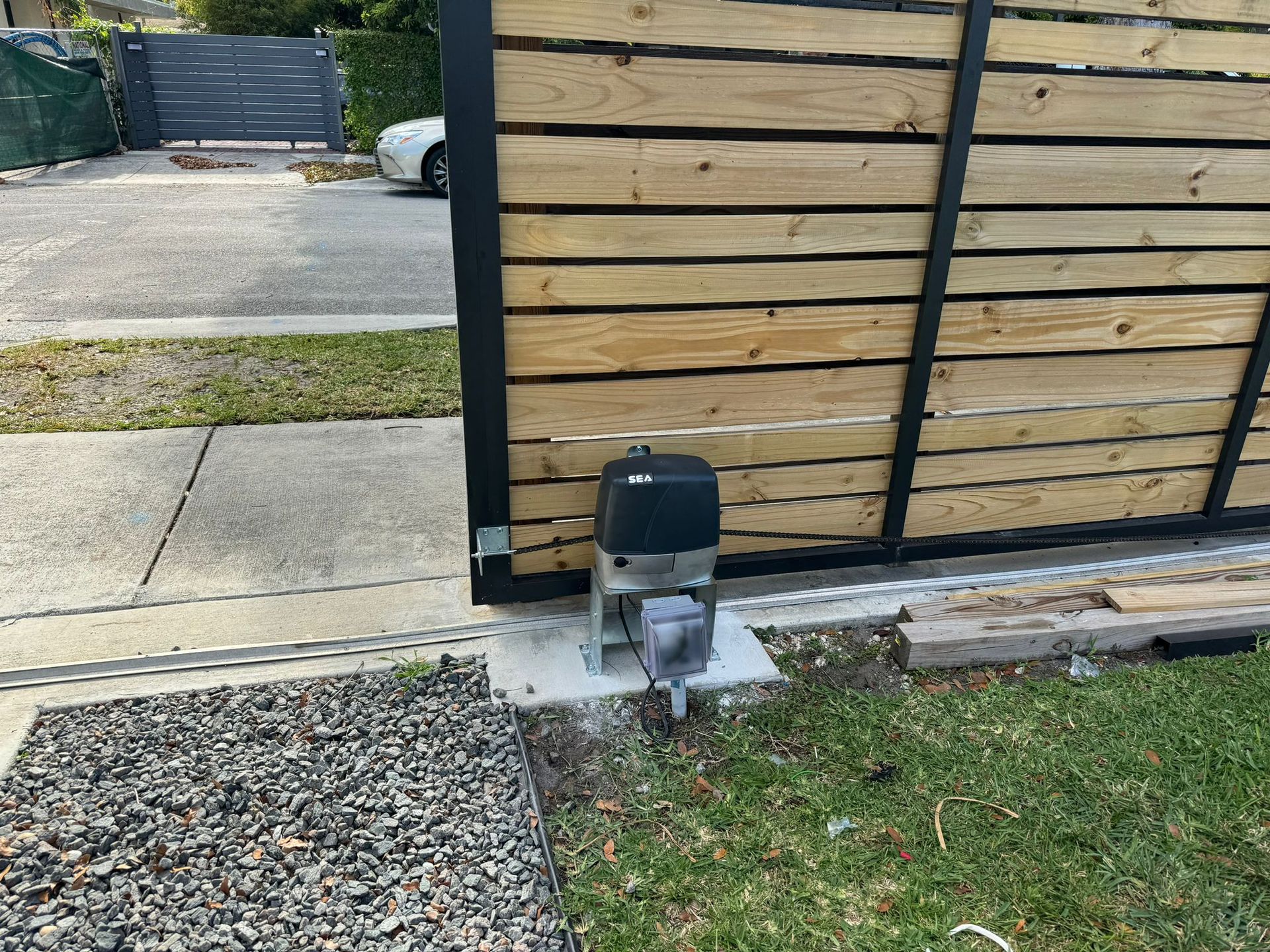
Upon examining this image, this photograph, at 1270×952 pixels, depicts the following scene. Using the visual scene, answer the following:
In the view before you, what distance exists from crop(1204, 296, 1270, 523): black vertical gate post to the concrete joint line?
413 centimetres

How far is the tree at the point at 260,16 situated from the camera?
66.3 ft

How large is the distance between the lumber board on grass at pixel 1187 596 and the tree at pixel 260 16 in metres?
22.9

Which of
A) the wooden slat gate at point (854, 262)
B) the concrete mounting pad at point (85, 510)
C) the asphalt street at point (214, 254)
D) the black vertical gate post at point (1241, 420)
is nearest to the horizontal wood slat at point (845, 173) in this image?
the wooden slat gate at point (854, 262)

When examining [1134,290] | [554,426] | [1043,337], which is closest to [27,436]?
[554,426]

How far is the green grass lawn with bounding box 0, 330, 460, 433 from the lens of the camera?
14.0ft

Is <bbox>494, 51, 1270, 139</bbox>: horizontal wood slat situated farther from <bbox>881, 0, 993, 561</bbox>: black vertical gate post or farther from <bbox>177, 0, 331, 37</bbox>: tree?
<bbox>177, 0, 331, 37</bbox>: tree

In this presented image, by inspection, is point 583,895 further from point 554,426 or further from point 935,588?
point 935,588

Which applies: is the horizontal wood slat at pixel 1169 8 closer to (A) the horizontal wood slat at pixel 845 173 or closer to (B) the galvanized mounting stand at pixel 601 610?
(A) the horizontal wood slat at pixel 845 173

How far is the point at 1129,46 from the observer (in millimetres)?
2697

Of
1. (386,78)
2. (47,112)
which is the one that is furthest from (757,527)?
(386,78)

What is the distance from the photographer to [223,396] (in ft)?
15.0

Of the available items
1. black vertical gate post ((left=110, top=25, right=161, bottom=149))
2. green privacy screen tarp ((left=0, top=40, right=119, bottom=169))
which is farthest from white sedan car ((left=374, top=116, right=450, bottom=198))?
black vertical gate post ((left=110, top=25, right=161, bottom=149))

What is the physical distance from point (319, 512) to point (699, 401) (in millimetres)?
1713

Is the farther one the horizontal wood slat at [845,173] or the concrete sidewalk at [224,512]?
the concrete sidewalk at [224,512]
